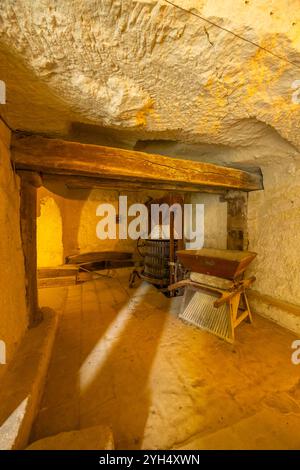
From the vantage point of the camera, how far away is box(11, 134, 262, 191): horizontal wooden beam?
210 cm

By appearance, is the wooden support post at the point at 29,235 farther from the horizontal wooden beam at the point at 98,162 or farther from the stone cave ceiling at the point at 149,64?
the stone cave ceiling at the point at 149,64

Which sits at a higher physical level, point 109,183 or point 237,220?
point 109,183

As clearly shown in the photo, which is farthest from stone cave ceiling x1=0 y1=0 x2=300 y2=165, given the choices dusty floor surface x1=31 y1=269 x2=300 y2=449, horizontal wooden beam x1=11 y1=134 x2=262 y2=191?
dusty floor surface x1=31 y1=269 x2=300 y2=449

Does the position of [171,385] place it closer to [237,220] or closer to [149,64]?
[149,64]

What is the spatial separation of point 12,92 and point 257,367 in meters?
3.62

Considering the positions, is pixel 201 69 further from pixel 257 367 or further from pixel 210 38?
pixel 257 367

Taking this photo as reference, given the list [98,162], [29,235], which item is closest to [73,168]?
[98,162]

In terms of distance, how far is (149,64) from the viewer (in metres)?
1.29

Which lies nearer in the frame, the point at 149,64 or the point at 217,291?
the point at 149,64

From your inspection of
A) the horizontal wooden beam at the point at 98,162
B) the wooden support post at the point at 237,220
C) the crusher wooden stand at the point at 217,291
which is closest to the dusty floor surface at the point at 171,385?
the crusher wooden stand at the point at 217,291

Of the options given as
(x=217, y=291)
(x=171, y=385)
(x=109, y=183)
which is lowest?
(x=171, y=385)

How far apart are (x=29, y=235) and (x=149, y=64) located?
7.35ft
